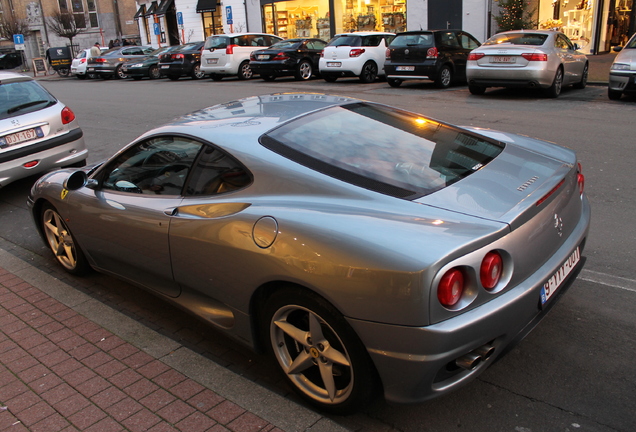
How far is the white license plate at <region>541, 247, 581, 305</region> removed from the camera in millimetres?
2856

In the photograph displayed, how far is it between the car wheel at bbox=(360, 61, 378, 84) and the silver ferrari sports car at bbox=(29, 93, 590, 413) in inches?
571

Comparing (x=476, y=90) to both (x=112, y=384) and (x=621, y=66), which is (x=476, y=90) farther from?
(x=112, y=384)

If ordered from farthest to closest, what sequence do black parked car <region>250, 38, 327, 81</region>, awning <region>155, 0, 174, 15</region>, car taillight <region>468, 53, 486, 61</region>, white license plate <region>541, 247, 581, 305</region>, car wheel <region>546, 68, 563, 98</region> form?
awning <region>155, 0, 174, 15</region> < black parked car <region>250, 38, 327, 81</region> < car taillight <region>468, 53, 486, 61</region> < car wheel <region>546, 68, 563, 98</region> < white license plate <region>541, 247, 581, 305</region>

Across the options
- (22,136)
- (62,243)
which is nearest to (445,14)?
(22,136)

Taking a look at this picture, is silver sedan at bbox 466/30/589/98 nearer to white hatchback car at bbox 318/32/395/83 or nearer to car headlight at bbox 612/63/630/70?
car headlight at bbox 612/63/630/70

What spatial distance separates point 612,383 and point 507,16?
68.0 feet

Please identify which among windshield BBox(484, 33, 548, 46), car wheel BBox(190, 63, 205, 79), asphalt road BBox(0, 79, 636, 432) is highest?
windshield BBox(484, 33, 548, 46)

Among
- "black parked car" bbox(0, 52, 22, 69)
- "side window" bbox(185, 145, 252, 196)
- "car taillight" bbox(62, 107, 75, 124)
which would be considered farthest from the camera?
"black parked car" bbox(0, 52, 22, 69)

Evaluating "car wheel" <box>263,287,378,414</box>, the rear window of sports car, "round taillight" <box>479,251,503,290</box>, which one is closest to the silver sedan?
the rear window of sports car

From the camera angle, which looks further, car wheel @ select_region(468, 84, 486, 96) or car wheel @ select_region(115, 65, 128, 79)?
car wheel @ select_region(115, 65, 128, 79)

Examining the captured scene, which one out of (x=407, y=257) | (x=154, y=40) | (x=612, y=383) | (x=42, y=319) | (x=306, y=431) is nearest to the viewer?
(x=407, y=257)

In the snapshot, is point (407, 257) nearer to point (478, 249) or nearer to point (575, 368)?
point (478, 249)

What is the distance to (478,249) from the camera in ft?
8.26

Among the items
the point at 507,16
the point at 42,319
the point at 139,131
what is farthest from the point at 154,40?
the point at 42,319
